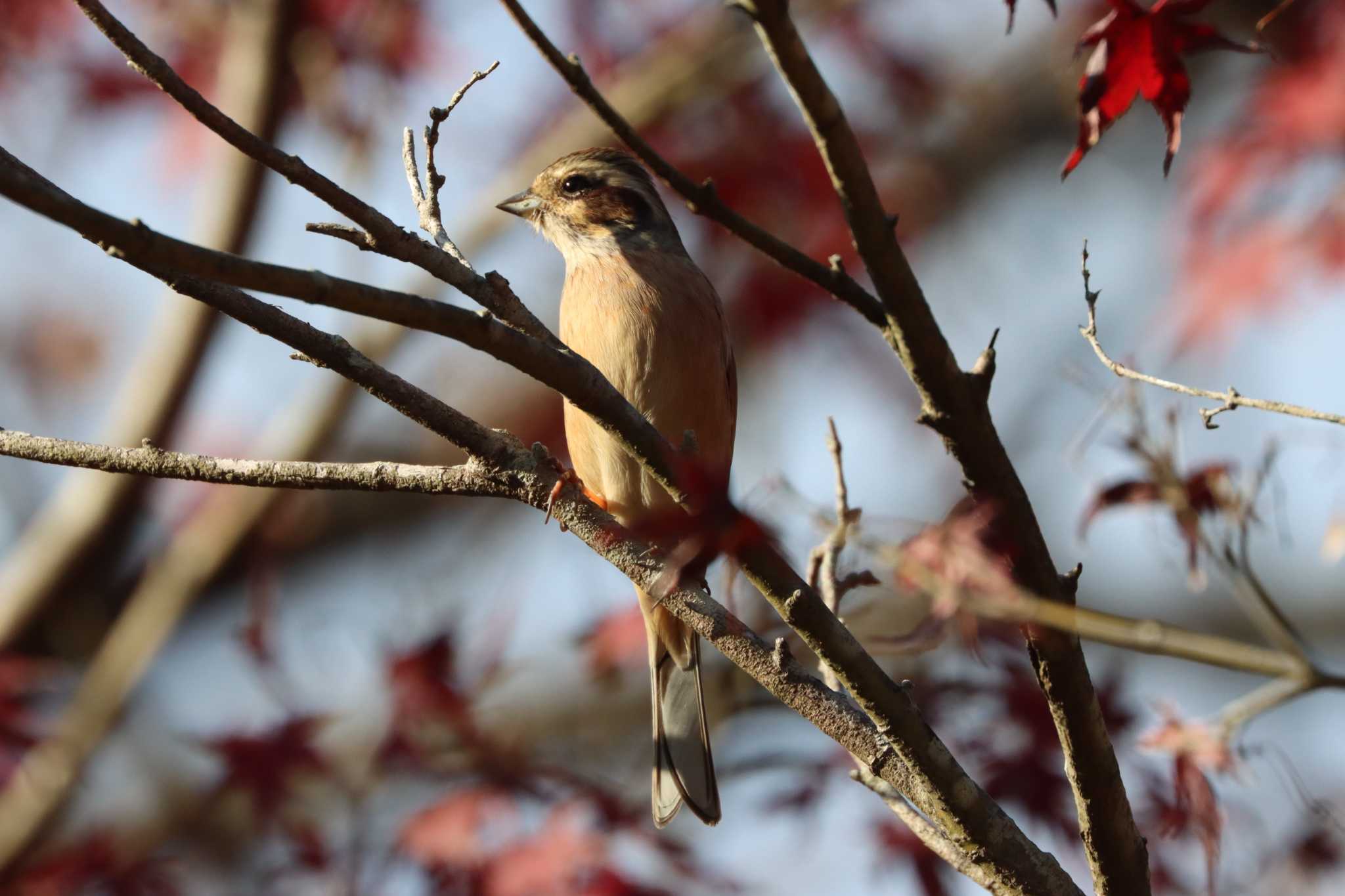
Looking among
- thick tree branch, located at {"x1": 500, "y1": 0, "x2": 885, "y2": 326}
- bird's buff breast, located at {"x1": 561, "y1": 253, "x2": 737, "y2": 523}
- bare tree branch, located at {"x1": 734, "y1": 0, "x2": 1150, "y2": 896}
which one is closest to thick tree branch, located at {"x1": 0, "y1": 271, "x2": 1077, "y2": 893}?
bare tree branch, located at {"x1": 734, "y1": 0, "x2": 1150, "y2": 896}

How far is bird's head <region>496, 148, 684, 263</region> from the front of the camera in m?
4.16

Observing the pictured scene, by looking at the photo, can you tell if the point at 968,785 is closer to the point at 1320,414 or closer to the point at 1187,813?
the point at 1320,414

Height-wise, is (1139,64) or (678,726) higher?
(1139,64)

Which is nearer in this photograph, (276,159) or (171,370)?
(276,159)

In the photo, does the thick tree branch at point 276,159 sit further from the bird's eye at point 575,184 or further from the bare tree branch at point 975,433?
the bird's eye at point 575,184

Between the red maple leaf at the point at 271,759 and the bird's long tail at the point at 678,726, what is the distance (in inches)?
Answer: 53.0

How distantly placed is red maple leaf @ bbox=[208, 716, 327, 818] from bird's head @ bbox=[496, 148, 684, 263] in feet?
5.93

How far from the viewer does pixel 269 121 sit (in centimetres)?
441

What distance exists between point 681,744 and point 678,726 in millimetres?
72

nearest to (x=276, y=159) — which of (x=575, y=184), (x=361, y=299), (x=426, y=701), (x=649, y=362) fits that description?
(x=361, y=299)

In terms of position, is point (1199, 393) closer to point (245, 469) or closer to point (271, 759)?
point (245, 469)

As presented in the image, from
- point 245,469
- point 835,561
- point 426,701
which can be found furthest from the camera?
point 426,701

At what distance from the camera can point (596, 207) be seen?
169 inches

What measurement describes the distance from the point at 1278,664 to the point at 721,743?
7.52 ft
